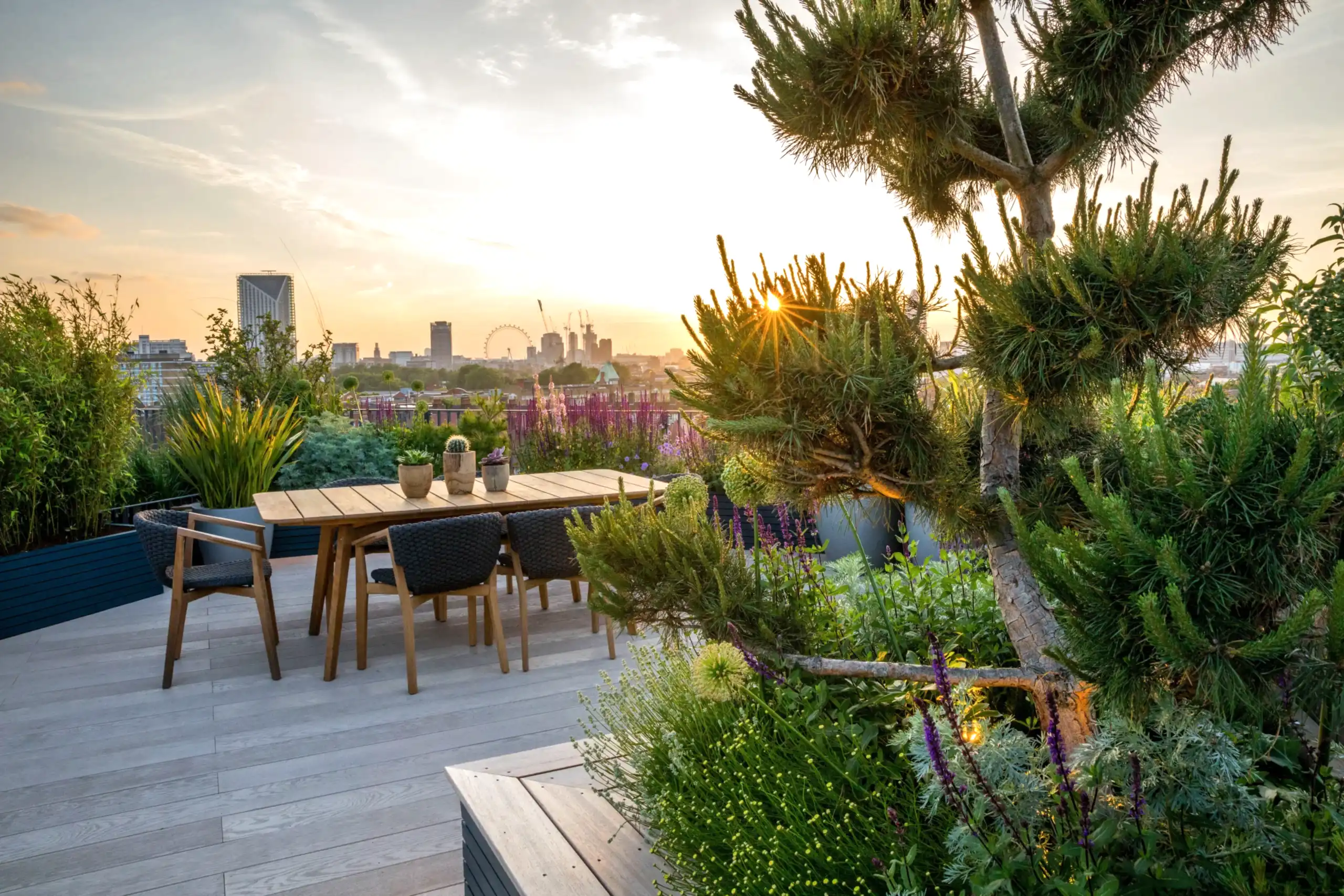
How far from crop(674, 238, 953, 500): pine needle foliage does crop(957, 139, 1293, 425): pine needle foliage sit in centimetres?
16

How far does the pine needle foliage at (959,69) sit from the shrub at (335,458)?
5827mm

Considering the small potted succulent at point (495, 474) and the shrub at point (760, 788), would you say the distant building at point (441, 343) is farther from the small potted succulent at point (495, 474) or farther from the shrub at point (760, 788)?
the shrub at point (760, 788)

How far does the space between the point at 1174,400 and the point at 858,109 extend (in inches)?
29.3

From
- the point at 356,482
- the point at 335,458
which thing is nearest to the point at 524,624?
the point at 356,482

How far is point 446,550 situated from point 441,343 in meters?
17.0

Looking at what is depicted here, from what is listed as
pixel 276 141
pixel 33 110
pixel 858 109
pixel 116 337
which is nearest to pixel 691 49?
pixel 858 109

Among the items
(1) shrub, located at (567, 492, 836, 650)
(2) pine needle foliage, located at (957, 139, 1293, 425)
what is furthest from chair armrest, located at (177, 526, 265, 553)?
(2) pine needle foliage, located at (957, 139, 1293, 425)

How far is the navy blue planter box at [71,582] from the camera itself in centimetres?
470

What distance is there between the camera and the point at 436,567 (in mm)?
3699

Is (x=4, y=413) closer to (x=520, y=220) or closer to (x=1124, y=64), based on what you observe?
(x=520, y=220)

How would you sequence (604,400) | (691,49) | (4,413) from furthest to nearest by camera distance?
(604,400) < (4,413) < (691,49)

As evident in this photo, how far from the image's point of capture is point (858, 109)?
4.26 feet

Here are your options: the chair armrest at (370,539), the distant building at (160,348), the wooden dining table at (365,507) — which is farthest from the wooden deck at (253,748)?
the distant building at (160,348)

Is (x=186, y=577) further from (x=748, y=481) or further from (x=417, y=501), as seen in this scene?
(x=748, y=481)
